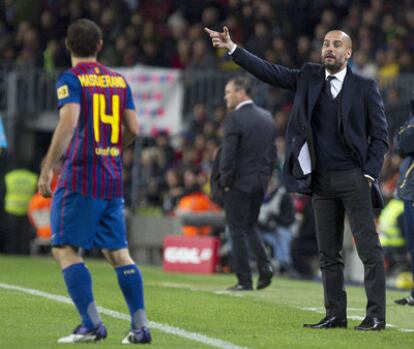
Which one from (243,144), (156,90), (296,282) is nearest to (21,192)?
(156,90)

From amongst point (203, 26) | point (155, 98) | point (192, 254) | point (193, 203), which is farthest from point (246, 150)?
point (203, 26)

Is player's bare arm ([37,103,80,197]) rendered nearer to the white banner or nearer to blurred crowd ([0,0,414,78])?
blurred crowd ([0,0,414,78])

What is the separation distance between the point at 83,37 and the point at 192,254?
1087 centimetres

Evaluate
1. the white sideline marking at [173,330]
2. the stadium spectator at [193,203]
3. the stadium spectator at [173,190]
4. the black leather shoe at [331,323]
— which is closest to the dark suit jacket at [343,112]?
the black leather shoe at [331,323]

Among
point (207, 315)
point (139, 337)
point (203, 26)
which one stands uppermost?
point (203, 26)

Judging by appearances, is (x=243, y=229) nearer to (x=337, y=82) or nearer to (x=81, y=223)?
(x=337, y=82)

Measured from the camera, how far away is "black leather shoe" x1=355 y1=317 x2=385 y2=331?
10.5 m

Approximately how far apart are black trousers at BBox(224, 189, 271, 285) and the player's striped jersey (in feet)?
19.8

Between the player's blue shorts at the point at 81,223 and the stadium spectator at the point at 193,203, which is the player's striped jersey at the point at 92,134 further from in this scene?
the stadium spectator at the point at 193,203

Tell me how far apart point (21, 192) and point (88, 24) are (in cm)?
1578

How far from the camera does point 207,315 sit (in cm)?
1157

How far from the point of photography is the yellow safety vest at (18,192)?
2458 cm

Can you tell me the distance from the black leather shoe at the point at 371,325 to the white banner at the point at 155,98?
43.4 feet

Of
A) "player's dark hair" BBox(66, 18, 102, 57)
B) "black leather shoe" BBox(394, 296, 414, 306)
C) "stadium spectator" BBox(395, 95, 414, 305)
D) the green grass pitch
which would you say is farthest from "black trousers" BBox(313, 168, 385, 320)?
"black leather shoe" BBox(394, 296, 414, 306)
